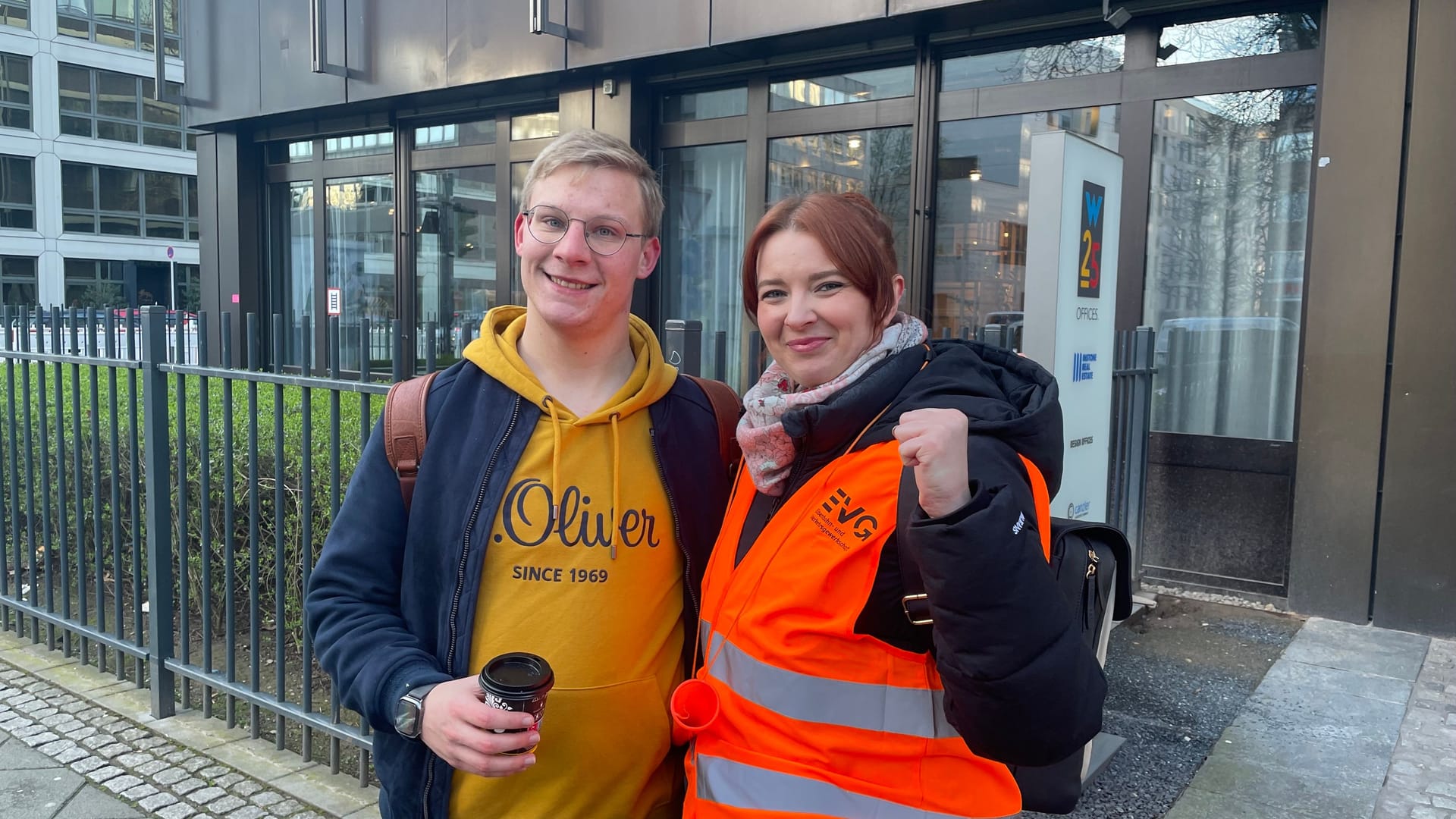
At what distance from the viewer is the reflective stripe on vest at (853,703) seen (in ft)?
4.85

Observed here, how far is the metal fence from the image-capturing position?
12.2 ft

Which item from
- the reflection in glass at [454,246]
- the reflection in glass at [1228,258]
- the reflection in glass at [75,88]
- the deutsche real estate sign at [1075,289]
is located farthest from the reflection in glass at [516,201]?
the reflection in glass at [75,88]

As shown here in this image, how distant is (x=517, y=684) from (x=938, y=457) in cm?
70

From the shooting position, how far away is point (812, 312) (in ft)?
5.60

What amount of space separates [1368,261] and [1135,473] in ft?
5.65

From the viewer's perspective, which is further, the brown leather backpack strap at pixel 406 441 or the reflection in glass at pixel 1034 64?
the reflection in glass at pixel 1034 64

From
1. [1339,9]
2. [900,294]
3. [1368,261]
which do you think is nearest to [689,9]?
[1339,9]

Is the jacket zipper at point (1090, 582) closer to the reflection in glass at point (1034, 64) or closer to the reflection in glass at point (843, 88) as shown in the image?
the reflection in glass at point (1034, 64)

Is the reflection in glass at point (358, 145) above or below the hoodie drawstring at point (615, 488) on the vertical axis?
above

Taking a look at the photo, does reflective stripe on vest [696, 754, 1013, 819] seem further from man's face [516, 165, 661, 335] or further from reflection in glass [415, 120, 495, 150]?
reflection in glass [415, 120, 495, 150]

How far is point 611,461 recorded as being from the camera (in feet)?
6.26

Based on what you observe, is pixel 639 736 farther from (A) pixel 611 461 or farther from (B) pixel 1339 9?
(B) pixel 1339 9

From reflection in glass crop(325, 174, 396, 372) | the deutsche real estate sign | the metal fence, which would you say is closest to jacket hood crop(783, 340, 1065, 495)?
the deutsche real estate sign

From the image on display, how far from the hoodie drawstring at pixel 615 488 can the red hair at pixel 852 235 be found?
48 centimetres
